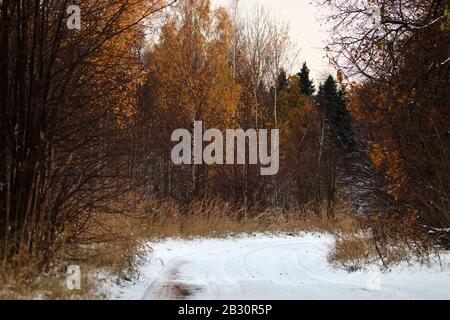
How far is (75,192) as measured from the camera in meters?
7.99

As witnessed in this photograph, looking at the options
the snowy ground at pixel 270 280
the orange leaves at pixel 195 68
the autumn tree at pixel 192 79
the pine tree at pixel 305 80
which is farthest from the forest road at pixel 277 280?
the pine tree at pixel 305 80

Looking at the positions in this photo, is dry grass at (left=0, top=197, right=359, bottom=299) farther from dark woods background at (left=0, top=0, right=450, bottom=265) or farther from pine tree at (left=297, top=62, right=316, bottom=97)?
pine tree at (left=297, top=62, right=316, bottom=97)

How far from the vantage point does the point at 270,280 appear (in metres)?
9.06

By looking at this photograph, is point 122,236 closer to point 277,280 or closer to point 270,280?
point 270,280

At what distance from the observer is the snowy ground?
277 inches

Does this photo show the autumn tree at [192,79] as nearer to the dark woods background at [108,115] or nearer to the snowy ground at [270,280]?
the dark woods background at [108,115]

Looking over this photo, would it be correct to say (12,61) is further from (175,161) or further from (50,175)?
(175,161)

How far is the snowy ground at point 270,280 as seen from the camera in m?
7.03

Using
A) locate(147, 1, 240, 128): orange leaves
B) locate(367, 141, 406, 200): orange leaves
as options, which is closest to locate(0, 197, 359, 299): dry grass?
locate(367, 141, 406, 200): orange leaves

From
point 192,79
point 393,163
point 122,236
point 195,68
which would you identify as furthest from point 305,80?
point 122,236

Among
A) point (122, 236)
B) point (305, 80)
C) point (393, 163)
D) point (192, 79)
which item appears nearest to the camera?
point (122, 236)

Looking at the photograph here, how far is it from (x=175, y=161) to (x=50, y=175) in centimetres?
2117

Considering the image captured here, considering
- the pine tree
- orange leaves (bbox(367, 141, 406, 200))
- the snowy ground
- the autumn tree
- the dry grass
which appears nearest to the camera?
the dry grass

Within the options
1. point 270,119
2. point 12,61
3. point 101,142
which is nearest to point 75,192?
point 101,142
